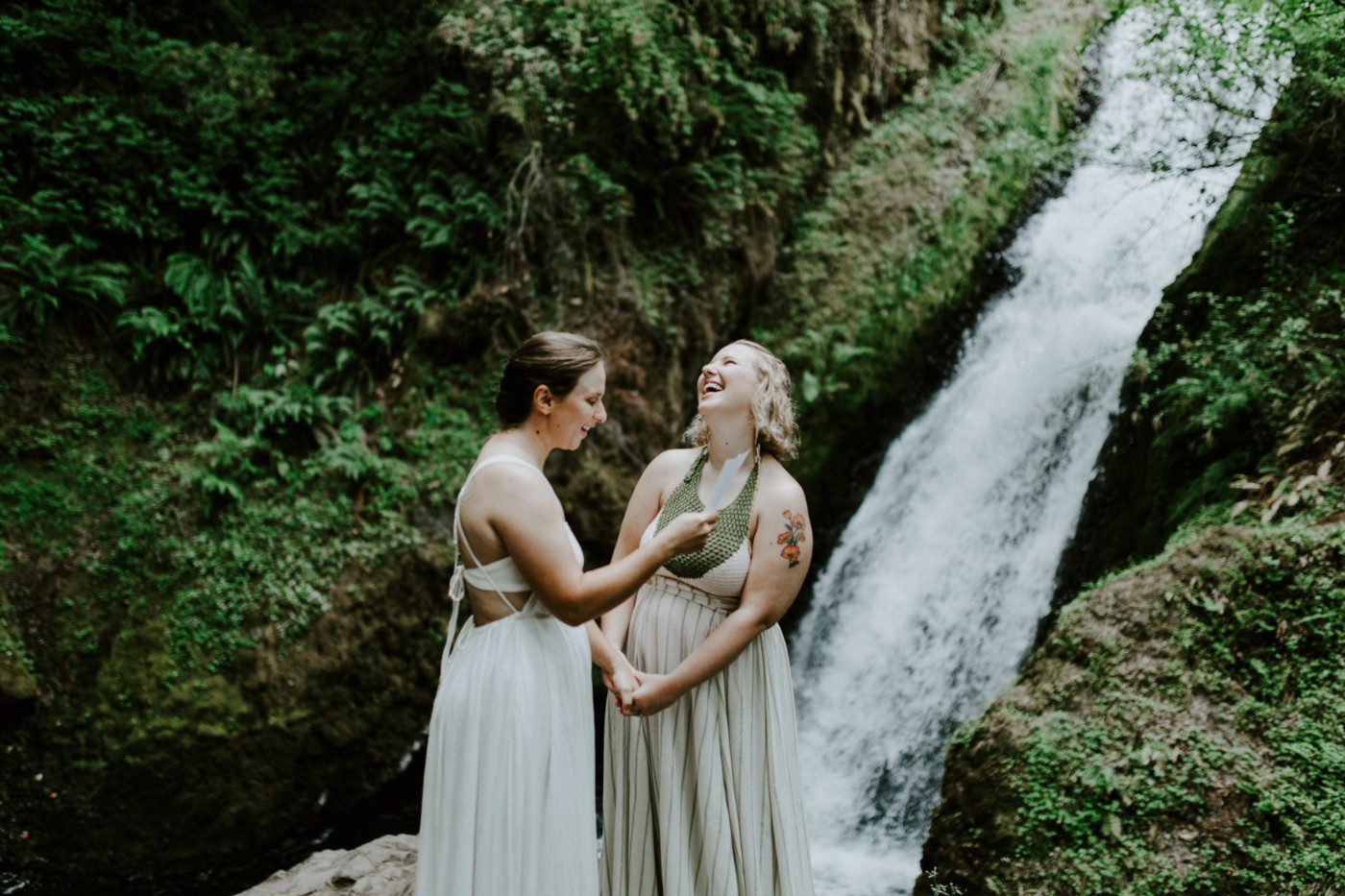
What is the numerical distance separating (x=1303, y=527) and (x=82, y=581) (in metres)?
8.07

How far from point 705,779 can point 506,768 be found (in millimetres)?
746

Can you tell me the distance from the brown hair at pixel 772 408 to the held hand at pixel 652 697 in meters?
0.91

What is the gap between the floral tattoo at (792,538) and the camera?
266 cm

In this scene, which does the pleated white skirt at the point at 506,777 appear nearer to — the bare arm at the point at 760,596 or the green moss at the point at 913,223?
the bare arm at the point at 760,596

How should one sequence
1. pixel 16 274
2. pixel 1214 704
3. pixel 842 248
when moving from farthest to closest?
pixel 842 248 → pixel 16 274 → pixel 1214 704

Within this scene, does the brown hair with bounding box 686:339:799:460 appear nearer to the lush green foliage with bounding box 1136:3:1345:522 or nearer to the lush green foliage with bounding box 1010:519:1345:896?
the lush green foliage with bounding box 1010:519:1345:896

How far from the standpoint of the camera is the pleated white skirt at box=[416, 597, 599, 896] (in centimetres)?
221

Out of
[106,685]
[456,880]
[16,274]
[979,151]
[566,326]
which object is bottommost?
[106,685]

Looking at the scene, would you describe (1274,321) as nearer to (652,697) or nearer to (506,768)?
(652,697)

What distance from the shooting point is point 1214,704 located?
3.65 m

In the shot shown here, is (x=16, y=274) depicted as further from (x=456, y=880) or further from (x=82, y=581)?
(x=456, y=880)

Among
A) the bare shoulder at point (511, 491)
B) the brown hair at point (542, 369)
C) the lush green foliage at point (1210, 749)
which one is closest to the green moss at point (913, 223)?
the lush green foliage at point (1210, 749)

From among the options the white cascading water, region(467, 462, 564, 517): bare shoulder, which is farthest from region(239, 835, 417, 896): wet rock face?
the white cascading water

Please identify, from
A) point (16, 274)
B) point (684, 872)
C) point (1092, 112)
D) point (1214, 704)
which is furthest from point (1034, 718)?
point (1092, 112)
